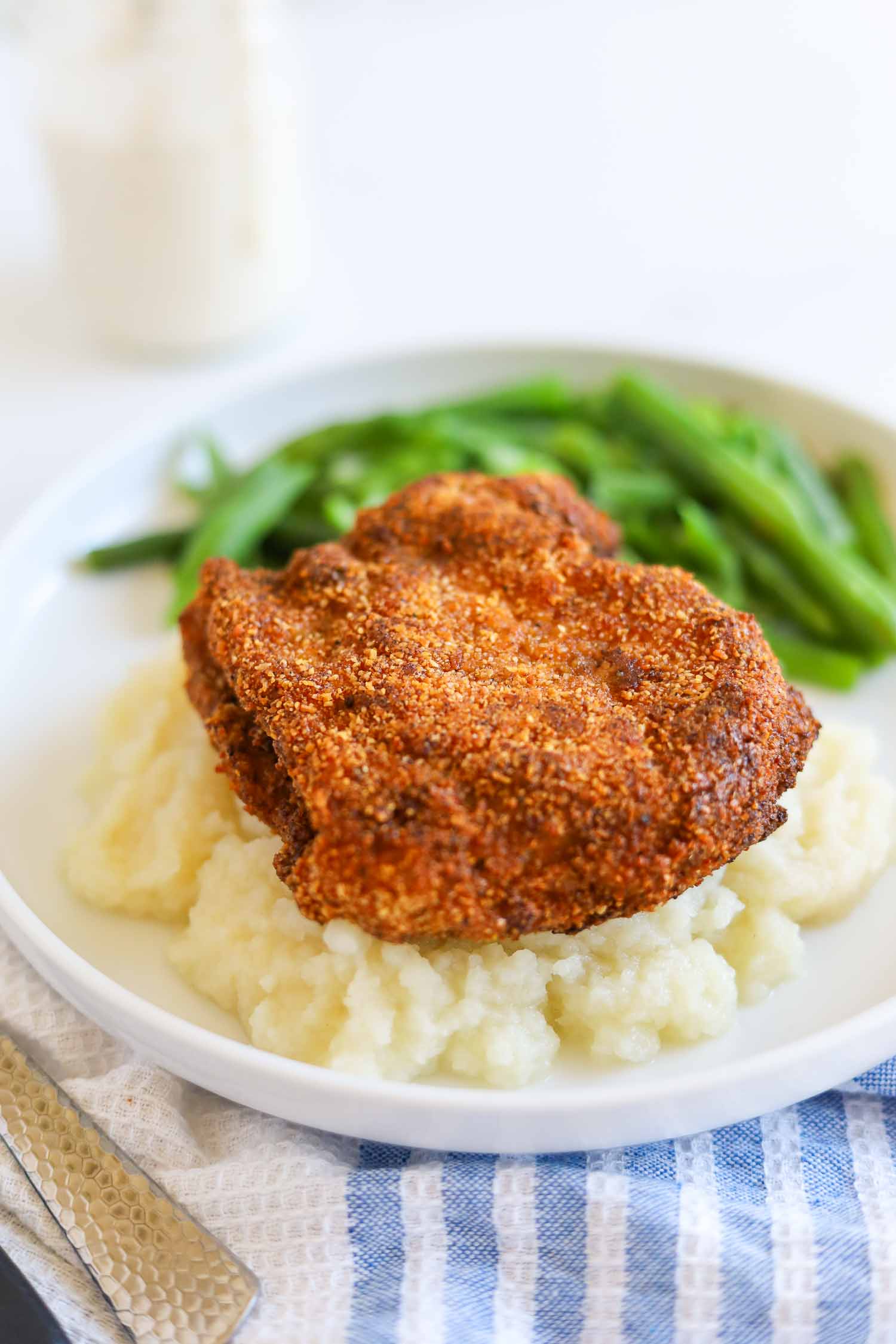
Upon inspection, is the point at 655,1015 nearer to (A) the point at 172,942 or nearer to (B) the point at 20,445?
(A) the point at 172,942

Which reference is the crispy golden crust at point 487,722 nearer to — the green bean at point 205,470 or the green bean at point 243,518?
the green bean at point 243,518

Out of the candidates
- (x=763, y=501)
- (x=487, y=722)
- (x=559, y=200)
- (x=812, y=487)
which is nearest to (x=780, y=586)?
(x=763, y=501)

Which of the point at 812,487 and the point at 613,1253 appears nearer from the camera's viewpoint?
the point at 613,1253

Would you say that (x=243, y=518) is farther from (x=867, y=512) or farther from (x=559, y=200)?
(x=559, y=200)

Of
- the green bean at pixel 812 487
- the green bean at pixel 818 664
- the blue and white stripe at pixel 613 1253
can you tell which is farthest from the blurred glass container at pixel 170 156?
the blue and white stripe at pixel 613 1253

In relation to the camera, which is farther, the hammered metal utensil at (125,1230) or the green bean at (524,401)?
the green bean at (524,401)

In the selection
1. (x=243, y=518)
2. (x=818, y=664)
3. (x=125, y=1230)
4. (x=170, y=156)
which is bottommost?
(x=125, y=1230)
